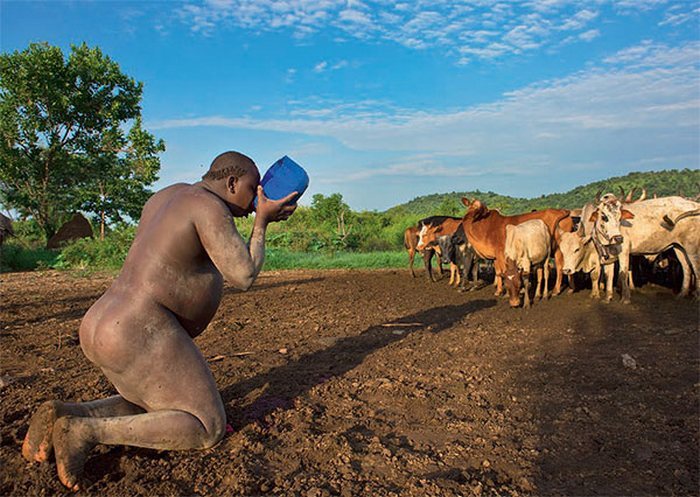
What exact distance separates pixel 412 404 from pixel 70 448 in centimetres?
252

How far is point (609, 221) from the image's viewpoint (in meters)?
9.70

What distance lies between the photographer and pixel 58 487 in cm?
292

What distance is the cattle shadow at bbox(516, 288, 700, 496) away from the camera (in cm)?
319

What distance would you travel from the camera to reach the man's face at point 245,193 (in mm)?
3549

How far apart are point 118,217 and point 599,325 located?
20.4m

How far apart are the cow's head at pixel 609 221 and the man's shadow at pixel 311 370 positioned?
10.8 ft

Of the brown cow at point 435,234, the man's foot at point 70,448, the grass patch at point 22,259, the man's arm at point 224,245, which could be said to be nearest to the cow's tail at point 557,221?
the brown cow at point 435,234

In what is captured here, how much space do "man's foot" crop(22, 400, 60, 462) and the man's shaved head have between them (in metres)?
1.66

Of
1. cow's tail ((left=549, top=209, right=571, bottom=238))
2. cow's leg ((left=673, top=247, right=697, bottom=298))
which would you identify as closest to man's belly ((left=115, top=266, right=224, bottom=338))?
cow's tail ((left=549, top=209, right=571, bottom=238))

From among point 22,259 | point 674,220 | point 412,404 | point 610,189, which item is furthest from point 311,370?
point 610,189

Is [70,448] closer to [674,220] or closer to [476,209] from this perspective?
[476,209]

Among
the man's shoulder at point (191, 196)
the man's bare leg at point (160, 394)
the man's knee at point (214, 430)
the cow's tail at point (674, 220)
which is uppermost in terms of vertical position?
the man's shoulder at point (191, 196)

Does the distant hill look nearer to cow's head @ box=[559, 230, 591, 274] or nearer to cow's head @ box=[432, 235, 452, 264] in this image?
cow's head @ box=[432, 235, 452, 264]

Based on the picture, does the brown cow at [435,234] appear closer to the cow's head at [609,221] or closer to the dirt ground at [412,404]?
the cow's head at [609,221]
